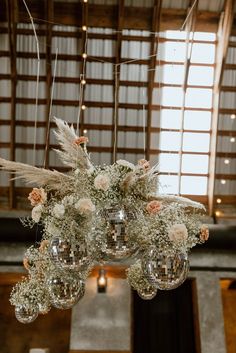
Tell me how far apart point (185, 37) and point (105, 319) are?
5.49 m

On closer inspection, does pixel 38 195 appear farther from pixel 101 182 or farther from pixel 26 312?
pixel 26 312

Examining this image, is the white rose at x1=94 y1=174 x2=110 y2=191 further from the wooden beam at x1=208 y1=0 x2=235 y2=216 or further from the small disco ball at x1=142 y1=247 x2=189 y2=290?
the wooden beam at x1=208 y1=0 x2=235 y2=216

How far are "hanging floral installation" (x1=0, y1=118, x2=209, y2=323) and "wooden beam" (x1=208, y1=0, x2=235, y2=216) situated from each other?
561cm

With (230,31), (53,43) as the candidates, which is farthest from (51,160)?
(230,31)

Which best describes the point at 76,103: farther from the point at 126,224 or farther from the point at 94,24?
the point at 126,224

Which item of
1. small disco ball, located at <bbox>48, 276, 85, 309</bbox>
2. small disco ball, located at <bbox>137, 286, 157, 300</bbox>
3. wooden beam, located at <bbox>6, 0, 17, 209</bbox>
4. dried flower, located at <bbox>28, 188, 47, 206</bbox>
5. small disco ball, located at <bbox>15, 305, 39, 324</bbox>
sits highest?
wooden beam, located at <bbox>6, 0, 17, 209</bbox>

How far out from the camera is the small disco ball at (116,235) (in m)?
4.26

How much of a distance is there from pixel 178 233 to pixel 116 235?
1.61 feet

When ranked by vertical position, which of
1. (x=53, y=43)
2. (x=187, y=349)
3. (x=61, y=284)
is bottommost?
(x=187, y=349)

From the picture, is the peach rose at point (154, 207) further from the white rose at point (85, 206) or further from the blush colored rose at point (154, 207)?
the white rose at point (85, 206)

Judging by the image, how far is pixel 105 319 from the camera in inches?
401

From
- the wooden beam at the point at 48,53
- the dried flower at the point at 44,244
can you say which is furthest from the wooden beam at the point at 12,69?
the dried flower at the point at 44,244

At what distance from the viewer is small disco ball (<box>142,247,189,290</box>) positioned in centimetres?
433

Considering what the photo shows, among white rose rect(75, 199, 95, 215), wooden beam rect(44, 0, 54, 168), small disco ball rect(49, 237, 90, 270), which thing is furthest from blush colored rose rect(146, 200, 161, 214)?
wooden beam rect(44, 0, 54, 168)
